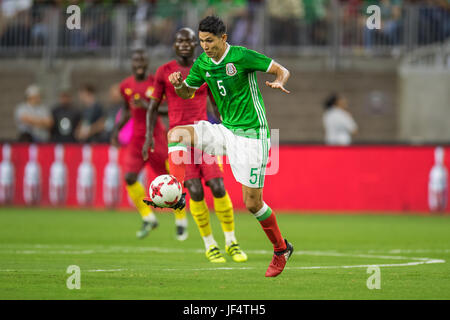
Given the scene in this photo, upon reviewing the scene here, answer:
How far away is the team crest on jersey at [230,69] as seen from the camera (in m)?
9.34

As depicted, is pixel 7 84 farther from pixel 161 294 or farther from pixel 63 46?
pixel 161 294

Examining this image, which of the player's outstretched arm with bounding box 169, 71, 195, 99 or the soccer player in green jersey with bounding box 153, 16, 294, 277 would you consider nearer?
Result: the soccer player in green jersey with bounding box 153, 16, 294, 277

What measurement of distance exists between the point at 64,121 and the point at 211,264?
44.8 ft

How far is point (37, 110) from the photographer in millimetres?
23938

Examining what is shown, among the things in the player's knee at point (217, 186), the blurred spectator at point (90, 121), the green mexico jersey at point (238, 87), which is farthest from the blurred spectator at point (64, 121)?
the green mexico jersey at point (238, 87)

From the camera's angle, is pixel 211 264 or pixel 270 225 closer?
pixel 270 225

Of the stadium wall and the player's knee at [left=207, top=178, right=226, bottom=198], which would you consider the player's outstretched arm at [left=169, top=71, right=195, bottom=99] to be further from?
the stadium wall

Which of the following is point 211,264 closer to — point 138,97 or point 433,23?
point 138,97

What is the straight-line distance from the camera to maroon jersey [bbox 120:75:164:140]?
1445 centimetres

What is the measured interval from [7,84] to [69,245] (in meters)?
15.8

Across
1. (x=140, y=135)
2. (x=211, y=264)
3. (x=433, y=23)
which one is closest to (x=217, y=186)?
(x=211, y=264)

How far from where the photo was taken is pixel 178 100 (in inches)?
472

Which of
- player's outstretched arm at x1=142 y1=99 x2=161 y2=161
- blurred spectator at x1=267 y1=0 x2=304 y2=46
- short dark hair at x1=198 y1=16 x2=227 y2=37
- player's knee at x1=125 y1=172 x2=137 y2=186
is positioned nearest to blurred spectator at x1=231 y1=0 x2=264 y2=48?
blurred spectator at x1=267 y1=0 x2=304 y2=46

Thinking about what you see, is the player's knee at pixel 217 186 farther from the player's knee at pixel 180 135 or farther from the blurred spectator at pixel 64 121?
the blurred spectator at pixel 64 121
